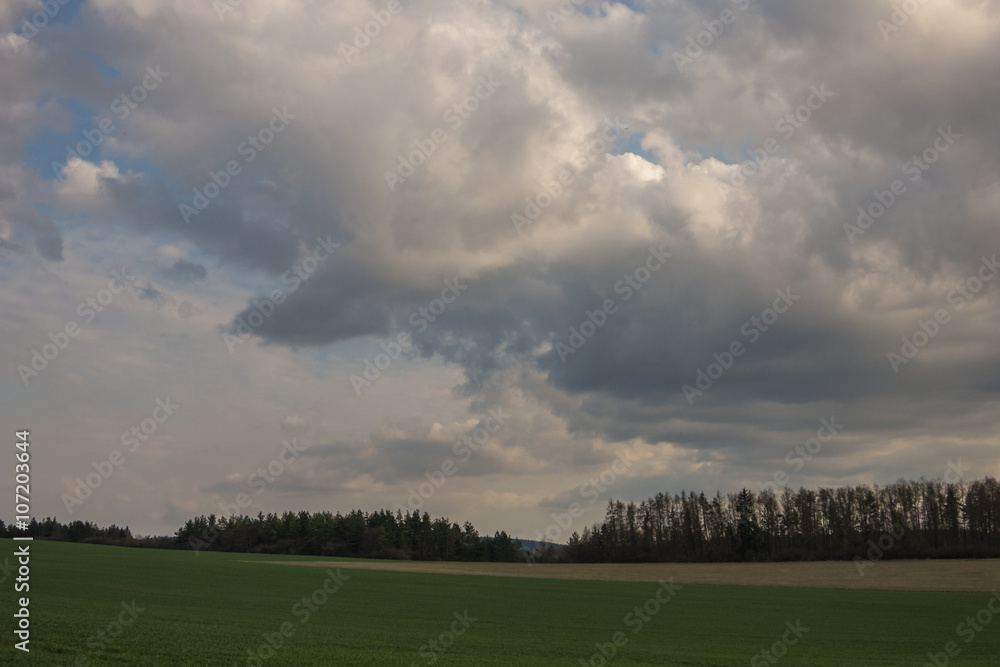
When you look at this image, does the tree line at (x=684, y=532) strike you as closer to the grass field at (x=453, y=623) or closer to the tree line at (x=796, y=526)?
the tree line at (x=796, y=526)

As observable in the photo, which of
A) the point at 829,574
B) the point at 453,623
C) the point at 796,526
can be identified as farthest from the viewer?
the point at 796,526

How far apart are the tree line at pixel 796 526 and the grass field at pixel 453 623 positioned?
6924cm

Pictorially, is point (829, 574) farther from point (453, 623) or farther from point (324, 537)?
point (324, 537)

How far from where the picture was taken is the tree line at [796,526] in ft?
400

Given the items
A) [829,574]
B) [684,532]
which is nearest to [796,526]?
[684,532]

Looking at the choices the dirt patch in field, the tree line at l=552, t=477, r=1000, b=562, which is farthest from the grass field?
the tree line at l=552, t=477, r=1000, b=562

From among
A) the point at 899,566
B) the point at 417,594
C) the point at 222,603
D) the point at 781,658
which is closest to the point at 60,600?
the point at 222,603

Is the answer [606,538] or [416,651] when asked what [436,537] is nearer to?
[606,538]

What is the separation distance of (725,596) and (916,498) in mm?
95644

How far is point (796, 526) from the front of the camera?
140125 millimetres

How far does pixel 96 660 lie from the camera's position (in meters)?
18.1

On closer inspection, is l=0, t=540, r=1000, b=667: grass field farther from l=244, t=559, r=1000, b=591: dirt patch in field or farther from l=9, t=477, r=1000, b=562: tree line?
l=9, t=477, r=1000, b=562: tree line

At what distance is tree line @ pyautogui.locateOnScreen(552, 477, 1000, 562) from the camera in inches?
4798

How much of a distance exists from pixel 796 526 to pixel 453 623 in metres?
123
